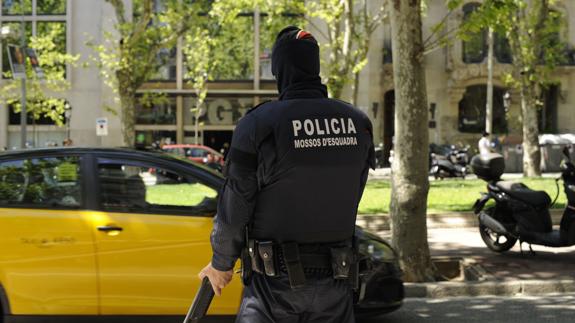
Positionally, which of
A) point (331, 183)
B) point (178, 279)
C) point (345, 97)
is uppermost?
point (345, 97)

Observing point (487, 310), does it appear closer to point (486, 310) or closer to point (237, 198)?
point (486, 310)

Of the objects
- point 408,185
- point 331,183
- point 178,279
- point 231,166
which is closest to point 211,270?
point 231,166

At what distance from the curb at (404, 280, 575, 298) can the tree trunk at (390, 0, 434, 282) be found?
37 cm

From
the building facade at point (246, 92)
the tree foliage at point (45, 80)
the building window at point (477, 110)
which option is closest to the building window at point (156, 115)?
the building facade at point (246, 92)

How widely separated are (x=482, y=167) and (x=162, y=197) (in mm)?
5338

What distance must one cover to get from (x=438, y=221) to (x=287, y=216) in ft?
31.7

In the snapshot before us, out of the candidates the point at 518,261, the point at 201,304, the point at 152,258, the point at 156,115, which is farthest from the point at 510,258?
the point at 156,115

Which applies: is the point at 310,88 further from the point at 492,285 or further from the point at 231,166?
the point at 492,285

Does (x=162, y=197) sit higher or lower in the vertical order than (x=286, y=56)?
lower

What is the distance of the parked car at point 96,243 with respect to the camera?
4973 millimetres

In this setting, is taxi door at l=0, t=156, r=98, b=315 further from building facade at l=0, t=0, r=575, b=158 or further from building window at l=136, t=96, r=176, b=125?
building window at l=136, t=96, r=176, b=125

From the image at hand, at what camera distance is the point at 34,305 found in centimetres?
498

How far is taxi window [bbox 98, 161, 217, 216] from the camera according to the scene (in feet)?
17.1

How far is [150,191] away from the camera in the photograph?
5.40 m
